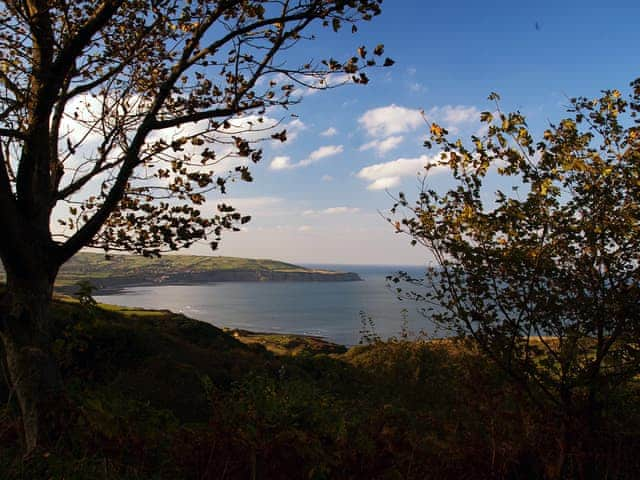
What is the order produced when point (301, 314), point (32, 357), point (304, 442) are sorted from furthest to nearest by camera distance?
point (301, 314) < point (32, 357) < point (304, 442)

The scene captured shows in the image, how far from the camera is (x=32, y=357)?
5.86 m

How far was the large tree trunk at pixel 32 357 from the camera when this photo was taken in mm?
5531

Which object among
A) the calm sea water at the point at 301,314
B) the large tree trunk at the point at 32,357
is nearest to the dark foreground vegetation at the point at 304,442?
the large tree trunk at the point at 32,357

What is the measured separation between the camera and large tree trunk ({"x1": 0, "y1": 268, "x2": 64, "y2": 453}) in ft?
18.1

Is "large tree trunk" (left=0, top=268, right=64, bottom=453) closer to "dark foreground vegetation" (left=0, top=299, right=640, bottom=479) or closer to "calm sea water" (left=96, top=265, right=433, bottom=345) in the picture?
"dark foreground vegetation" (left=0, top=299, right=640, bottom=479)

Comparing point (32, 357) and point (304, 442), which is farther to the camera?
point (32, 357)

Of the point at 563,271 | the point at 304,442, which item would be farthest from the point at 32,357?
the point at 563,271

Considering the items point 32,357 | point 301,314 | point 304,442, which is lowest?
point 301,314

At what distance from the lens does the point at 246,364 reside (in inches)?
827

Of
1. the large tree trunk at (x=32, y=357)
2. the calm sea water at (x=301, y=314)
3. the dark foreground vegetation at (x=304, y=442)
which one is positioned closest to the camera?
the dark foreground vegetation at (x=304, y=442)

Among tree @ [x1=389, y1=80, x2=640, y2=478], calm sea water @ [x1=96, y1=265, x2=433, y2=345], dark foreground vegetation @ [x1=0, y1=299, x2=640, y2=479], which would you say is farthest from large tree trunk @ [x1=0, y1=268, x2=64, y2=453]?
calm sea water @ [x1=96, y1=265, x2=433, y2=345]

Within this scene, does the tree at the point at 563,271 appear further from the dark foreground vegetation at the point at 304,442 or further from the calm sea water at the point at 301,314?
the calm sea water at the point at 301,314

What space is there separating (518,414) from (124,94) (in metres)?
8.83

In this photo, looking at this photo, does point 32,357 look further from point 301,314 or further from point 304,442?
point 301,314
